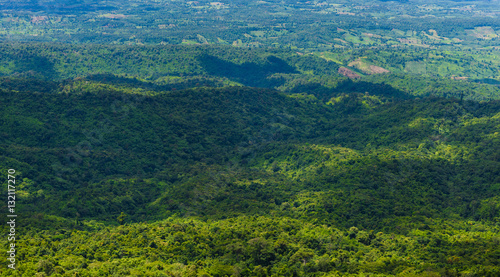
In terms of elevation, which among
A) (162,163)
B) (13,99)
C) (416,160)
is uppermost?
(13,99)

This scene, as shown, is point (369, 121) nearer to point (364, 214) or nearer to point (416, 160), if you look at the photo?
point (416, 160)

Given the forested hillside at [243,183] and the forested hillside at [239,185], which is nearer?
the forested hillside at [239,185]

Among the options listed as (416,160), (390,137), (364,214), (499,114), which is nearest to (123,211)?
(364,214)

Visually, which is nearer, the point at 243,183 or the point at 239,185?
the point at 239,185

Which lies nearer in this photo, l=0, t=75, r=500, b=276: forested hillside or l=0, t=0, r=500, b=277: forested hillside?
l=0, t=0, r=500, b=277: forested hillside

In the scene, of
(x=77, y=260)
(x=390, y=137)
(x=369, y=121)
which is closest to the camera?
(x=77, y=260)

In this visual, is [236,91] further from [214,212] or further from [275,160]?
[214,212]

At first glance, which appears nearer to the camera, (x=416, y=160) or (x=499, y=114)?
(x=416, y=160)

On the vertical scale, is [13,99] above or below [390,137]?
above

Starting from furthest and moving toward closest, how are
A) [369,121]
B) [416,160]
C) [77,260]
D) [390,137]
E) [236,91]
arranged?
[236,91] < [369,121] < [390,137] < [416,160] < [77,260]
